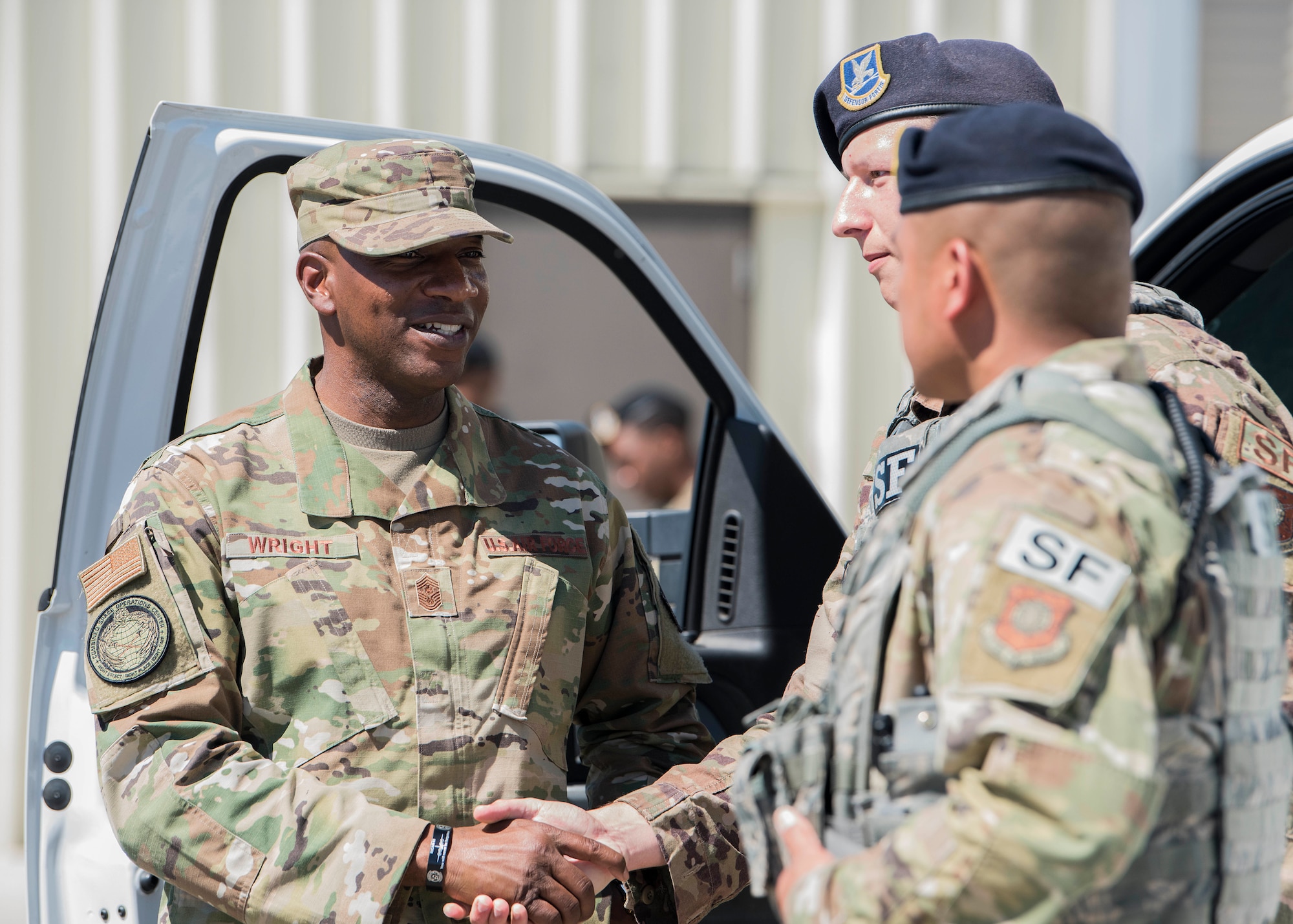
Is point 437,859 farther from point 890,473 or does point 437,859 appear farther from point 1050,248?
point 1050,248

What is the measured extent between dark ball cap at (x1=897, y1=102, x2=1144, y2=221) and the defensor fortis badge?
1102 millimetres

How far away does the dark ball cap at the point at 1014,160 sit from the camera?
3.83 feet

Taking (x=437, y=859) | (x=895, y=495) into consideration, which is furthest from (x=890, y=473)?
(x=437, y=859)

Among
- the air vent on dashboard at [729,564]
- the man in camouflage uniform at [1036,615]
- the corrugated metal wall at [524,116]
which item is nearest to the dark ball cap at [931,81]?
the man in camouflage uniform at [1036,615]

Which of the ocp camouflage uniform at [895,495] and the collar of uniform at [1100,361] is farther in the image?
the ocp camouflage uniform at [895,495]

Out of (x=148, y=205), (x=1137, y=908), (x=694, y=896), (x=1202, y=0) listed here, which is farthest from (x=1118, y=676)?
(x=1202, y=0)

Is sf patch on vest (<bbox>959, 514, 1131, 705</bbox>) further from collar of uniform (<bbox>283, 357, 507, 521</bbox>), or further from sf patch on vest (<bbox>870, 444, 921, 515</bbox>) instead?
collar of uniform (<bbox>283, 357, 507, 521</bbox>)

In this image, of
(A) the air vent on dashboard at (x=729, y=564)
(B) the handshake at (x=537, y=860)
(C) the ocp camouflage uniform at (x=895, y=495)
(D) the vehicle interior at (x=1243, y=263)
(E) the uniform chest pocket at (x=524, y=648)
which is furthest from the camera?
(A) the air vent on dashboard at (x=729, y=564)

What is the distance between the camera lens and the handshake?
5.41ft

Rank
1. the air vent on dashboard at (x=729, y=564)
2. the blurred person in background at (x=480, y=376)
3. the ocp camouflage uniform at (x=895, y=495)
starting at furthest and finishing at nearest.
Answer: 1. the blurred person in background at (x=480, y=376)
2. the air vent on dashboard at (x=729, y=564)
3. the ocp camouflage uniform at (x=895, y=495)

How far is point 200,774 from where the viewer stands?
5.36 feet

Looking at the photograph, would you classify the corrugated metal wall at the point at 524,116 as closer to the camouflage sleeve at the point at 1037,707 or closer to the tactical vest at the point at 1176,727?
the tactical vest at the point at 1176,727

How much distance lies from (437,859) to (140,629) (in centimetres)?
50

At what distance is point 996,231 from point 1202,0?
5.65m
